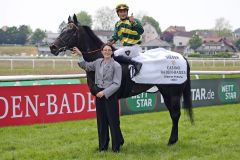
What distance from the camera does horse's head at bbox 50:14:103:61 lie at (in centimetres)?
538

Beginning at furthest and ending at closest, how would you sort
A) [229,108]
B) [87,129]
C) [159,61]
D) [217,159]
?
1. [229,108]
2. [87,129]
3. [159,61]
4. [217,159]

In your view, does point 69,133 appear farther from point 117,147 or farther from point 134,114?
point 134,114

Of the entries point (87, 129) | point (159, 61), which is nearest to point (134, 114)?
point (87, 129)

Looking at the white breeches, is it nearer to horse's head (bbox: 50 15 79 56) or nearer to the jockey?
the jockey

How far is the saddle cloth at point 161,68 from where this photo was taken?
593 cm

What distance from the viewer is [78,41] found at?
5.53 meters

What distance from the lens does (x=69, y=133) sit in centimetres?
704

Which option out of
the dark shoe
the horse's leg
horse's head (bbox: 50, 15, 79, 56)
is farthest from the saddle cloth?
horse's head (bbox: 50, 15, 79, 56)

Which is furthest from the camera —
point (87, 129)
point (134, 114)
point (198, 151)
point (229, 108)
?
point (229, 108)

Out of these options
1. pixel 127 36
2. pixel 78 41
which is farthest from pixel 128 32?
pixel 78 41

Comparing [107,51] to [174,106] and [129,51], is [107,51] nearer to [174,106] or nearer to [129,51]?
[129,51]

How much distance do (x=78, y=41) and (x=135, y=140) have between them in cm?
194

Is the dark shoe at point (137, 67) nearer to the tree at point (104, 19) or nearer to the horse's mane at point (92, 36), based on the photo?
the horse's mane at point (92, 36)

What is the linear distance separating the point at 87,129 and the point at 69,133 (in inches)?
19.5
